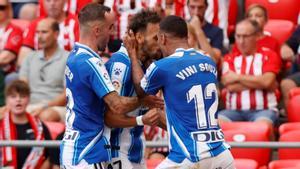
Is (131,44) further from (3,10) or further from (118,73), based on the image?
(3,10)

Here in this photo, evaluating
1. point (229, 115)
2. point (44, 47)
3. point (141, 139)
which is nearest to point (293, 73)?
point (229, 115)

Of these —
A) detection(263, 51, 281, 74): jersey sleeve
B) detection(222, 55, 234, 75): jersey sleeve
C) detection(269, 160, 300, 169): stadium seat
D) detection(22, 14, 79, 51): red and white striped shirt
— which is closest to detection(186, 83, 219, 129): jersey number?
detection(269, 160, 300, 169): stadium seat

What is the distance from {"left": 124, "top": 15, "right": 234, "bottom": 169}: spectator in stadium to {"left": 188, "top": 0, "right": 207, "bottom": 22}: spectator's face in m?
4.58

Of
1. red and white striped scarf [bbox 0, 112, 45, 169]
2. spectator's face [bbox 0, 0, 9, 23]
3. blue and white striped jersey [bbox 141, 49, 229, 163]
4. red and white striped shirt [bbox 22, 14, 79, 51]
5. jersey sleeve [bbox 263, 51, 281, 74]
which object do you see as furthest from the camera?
spectator's face [bbox 0, 0, 9, 23]

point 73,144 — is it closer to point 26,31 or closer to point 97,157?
point 97,157

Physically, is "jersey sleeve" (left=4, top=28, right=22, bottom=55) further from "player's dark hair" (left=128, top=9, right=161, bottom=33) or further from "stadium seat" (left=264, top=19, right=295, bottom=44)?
"player's dark hair" (left=128, top=9, right=161, bottom=33)

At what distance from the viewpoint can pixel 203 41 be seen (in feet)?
37.5

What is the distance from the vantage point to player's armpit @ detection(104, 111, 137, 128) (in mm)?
7541

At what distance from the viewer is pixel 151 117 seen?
7617mm

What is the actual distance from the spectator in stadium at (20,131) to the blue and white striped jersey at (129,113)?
6.86ft

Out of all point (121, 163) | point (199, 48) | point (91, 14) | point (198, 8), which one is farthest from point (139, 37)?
point (198, 8)

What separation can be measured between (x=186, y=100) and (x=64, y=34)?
5.17 meters

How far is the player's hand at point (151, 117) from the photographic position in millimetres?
7590

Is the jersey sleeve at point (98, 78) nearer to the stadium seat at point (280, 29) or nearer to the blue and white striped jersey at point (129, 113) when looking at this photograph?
the blue and white striped jersey at point (129, 113)
